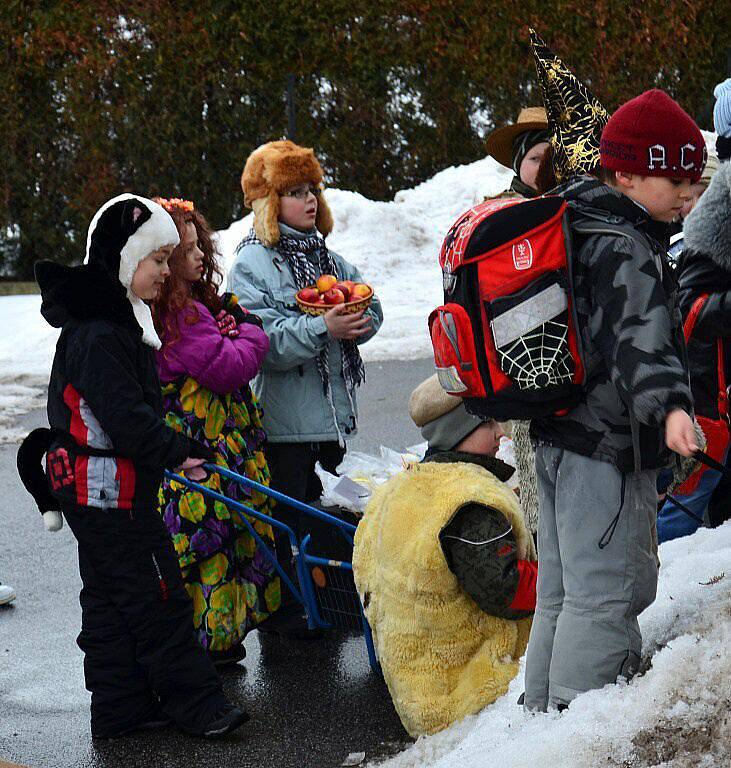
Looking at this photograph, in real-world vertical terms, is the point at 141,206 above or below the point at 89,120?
below

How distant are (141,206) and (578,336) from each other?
193cm

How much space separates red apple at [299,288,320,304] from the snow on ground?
621 centimetres

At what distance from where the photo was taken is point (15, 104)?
17.2m

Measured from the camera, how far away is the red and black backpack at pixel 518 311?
3162 millimetres

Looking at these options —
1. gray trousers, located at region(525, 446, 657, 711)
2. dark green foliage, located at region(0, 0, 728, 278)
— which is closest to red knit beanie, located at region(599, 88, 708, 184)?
gray trousers, located at region(525, 446, 657, 711)

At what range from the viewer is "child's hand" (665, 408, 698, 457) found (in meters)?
2.92

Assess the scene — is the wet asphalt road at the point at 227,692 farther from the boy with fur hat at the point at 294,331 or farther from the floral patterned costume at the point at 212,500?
the boy with fur hat at the point at 294,331

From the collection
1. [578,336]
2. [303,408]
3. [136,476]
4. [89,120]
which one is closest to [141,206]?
[136,476]

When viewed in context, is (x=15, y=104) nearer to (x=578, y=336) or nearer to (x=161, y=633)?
(x=161, y=633)

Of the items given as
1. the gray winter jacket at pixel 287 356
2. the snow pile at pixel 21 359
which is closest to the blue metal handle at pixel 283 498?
the gray winter jacket at pixel 287 356

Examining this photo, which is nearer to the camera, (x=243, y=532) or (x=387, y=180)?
(x=243, y=532)

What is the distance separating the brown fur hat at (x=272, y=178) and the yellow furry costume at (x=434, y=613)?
1.88m

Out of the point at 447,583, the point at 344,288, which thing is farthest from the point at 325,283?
the point at 447,583

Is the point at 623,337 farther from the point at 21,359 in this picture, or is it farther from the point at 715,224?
the point at 21,359
